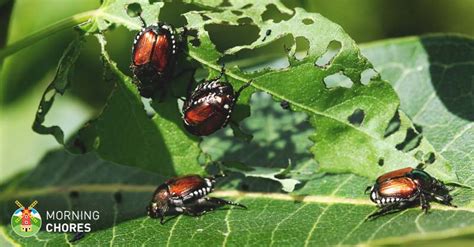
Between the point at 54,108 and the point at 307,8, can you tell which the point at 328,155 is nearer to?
the point at 307,8

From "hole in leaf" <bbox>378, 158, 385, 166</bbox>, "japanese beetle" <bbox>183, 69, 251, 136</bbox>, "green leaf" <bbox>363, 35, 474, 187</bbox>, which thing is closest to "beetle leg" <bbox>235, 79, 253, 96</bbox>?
"japanese beetle" <bbox>183, 69, 251, 136</bbox>

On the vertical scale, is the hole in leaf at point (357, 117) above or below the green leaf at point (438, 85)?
above

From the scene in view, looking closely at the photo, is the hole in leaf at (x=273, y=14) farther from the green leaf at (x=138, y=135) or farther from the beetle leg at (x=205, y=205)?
the beetle leg at (x=205, y=205)

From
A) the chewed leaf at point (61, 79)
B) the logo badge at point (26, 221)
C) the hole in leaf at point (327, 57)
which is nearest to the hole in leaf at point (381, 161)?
the hole in leaf at point (327, 57)

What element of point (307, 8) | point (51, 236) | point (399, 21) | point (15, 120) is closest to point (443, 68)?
point (307, 8)

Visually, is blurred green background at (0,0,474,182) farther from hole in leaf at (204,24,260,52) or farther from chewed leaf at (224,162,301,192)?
chewed leaf at (224,162,301,192)

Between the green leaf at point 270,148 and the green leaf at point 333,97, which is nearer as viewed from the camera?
the green leaf at point 333,97
